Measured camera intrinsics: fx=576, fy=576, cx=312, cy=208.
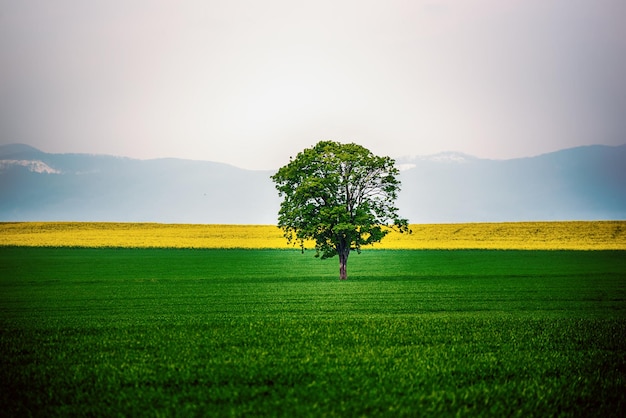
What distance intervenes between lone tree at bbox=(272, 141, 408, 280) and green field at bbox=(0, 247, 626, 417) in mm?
8404

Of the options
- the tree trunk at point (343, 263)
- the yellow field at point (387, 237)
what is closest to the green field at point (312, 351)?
the tree trunk at point (343, 263)

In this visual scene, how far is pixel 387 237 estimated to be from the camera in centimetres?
8725

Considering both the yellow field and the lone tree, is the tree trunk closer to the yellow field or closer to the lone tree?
the lone tree

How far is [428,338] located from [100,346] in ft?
29.9

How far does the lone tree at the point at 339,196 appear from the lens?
43.8m

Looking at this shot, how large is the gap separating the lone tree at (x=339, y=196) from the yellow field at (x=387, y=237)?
32.0m

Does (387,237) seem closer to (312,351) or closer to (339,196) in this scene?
(339,196)

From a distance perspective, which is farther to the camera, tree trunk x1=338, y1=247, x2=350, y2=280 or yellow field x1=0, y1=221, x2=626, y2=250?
yellow field x1=0, y1=221, x2=626, y2=250

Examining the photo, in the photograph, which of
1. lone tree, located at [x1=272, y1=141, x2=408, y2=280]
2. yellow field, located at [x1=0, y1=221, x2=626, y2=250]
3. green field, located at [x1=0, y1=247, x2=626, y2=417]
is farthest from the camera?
yellow field, located at [x1=0, y1=221, x2=626, y2=250]

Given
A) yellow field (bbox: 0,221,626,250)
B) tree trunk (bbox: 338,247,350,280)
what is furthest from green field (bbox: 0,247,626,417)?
yellow field (bbox: 0,221,626,250)

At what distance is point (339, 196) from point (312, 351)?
30972 millimetres

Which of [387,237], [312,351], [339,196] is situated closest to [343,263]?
[339,196]

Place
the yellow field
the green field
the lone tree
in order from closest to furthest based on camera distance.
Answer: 1. the green field
2. the lone tree
3. the yellow field

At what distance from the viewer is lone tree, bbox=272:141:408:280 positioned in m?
43.8
